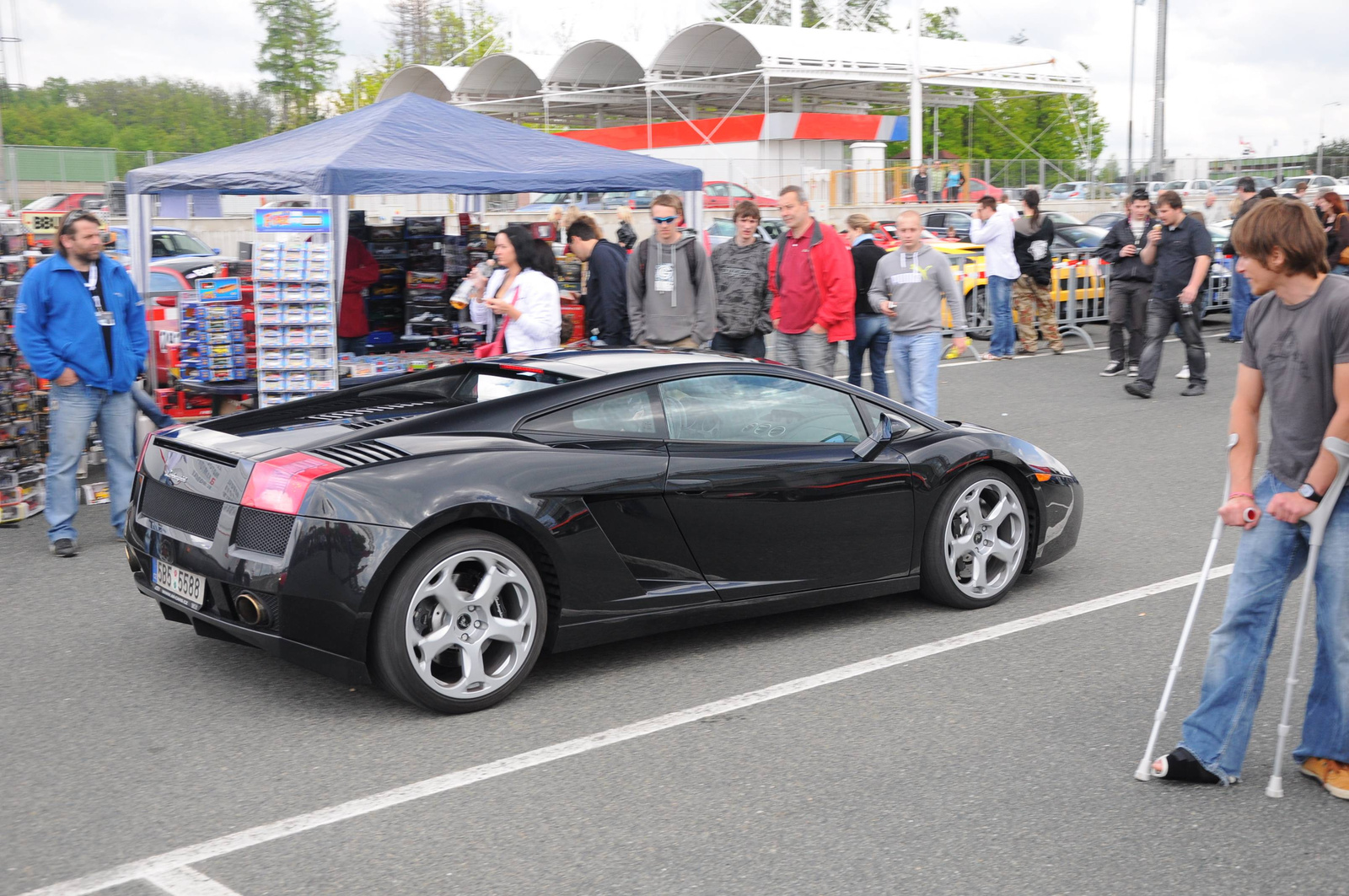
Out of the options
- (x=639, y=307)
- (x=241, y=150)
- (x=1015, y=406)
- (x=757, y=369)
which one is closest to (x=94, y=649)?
(x=757, y=369)

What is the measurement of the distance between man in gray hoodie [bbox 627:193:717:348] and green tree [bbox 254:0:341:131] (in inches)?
2436

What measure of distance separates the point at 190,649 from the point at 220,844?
1946 mm

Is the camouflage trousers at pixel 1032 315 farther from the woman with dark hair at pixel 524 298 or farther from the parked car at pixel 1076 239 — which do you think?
the woman with dark hair at pixel 524 298

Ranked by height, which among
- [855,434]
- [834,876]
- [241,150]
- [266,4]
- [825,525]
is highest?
[266,4]

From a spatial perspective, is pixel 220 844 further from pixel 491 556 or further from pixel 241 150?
pixel 241 150

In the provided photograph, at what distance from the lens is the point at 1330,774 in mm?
3855

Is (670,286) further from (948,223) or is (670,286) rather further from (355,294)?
(948,223)

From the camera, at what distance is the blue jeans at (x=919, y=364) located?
931cm

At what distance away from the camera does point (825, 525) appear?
5.34 metres

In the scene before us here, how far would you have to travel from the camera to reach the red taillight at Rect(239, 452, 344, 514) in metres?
4.34

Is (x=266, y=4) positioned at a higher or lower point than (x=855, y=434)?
higher

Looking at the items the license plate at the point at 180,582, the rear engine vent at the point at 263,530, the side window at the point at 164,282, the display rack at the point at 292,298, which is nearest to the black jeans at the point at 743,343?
the display rack at the point at 292,298

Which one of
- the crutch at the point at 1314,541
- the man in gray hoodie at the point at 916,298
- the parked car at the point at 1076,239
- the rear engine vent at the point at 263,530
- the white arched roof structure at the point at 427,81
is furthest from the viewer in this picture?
the white arched roof structure at the point at 427,81

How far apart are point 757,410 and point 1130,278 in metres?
9.29
